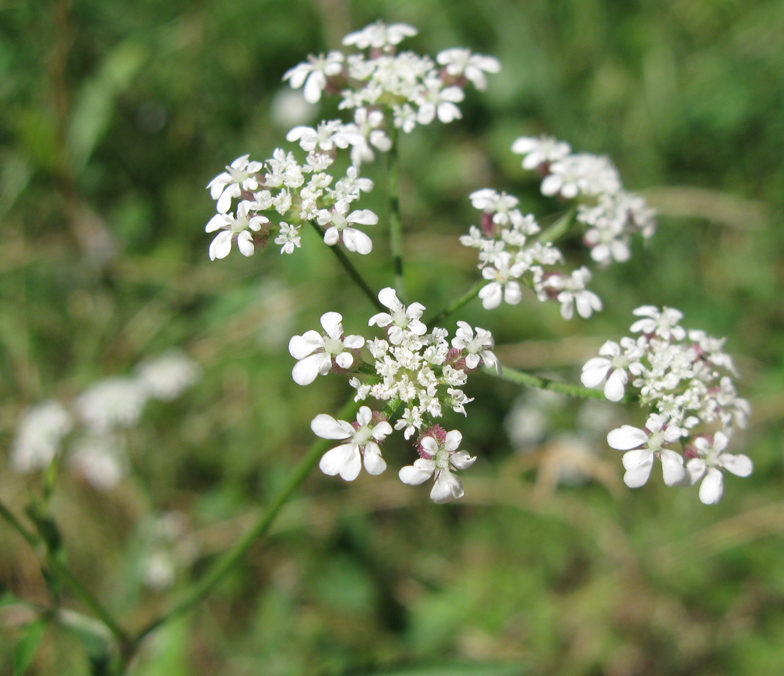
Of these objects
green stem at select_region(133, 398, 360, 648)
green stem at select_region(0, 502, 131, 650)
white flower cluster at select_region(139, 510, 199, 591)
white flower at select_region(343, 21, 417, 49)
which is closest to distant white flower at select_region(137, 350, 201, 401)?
white flower cluster at select_region(139, 510, 199, 591)

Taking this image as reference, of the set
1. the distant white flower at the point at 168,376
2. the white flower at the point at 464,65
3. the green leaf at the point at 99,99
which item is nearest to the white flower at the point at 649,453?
the white flower at the point at 464,65

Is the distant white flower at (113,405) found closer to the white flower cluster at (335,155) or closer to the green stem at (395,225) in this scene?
the white flower cluster at (335,155)

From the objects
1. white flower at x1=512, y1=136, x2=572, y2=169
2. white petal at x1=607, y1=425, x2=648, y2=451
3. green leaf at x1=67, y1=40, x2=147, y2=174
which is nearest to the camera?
white petal at x1=607, y1=425, x2=648, y2=451

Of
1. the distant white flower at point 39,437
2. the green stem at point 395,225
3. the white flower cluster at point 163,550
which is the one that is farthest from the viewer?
the distant white flower at point 39,437

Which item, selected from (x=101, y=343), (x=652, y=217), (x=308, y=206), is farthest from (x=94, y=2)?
(x=652, y=217)

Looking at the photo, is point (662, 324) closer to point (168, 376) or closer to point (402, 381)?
point (402, 381)

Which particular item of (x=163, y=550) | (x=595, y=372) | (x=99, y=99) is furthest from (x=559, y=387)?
(x=99, y=99)

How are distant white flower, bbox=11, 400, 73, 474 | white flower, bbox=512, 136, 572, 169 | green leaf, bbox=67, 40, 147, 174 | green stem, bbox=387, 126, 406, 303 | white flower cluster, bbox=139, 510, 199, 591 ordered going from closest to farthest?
green stem, bbox=387, 126, 406, 303
white flower, bbox=512, 136, 572, 169
white flower cluster, bbox=139, 510, 199, 591
distant white flower, bbox=11, 400, 73, 474
green leaf, bbox=67, 40, 147, 174

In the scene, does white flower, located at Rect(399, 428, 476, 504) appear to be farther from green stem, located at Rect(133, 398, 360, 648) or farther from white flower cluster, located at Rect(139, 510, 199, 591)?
white flower cluster, located at Rect(139, 510, 199, 591)
